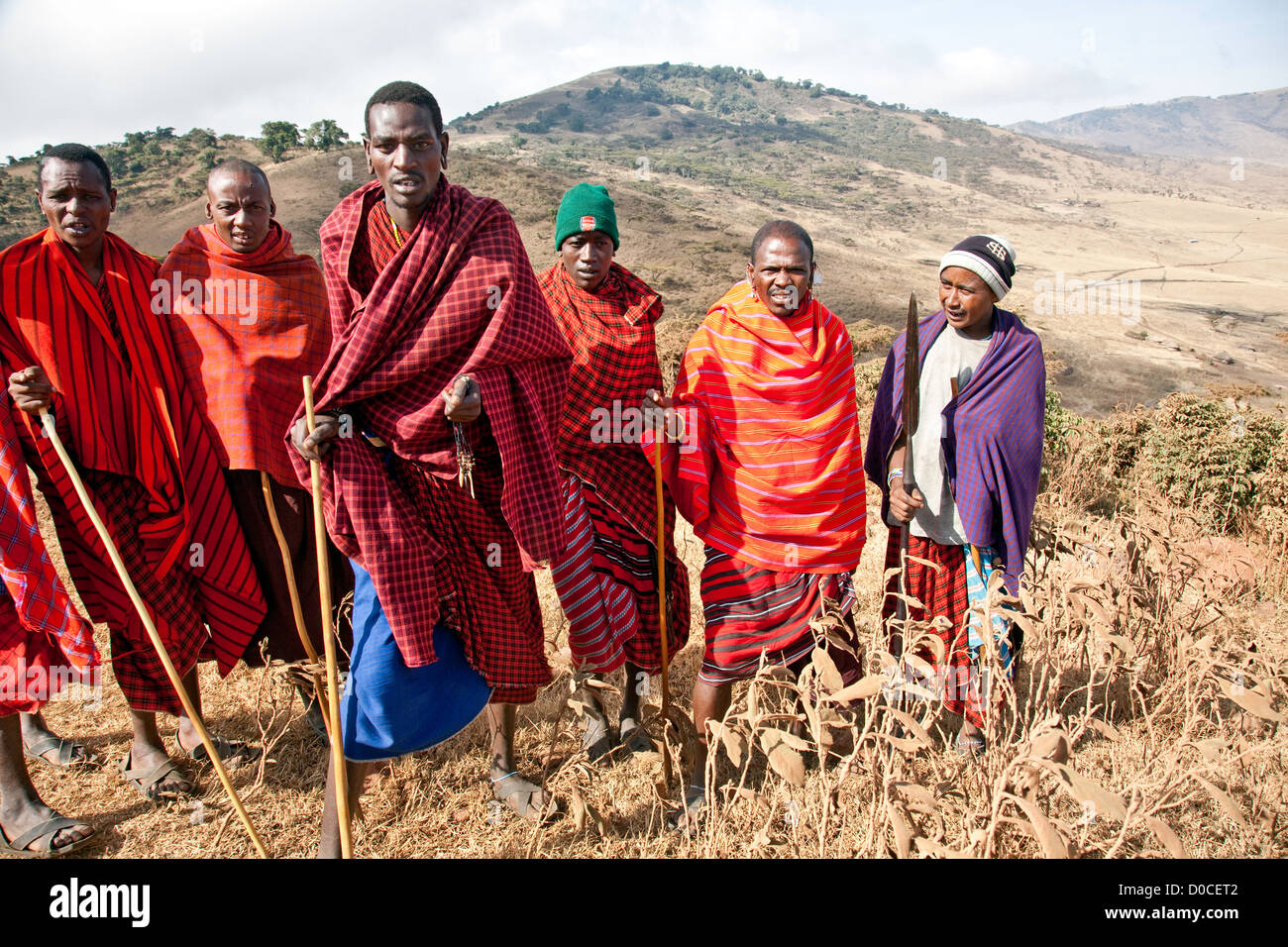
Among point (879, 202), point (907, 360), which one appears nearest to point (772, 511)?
point (907, 360)

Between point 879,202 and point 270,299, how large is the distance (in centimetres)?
4725

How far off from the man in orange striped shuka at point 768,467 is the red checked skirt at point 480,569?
0.76 meters

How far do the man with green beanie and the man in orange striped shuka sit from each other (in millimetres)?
198

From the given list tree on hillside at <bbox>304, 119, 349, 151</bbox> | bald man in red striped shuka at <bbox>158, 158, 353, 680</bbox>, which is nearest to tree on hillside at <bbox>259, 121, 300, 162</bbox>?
tree on hillside at <bbox>304, 119, 349, 151</bbox>

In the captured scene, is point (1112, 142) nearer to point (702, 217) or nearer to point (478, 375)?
point (702, 217)

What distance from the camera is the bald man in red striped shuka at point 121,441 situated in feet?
9.47

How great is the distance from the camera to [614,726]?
3.78 meters

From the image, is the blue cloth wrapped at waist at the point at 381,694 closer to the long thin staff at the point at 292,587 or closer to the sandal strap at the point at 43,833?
the long thin staff at the point at 292,587

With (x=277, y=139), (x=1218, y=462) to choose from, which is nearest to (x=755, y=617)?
(x=1218, y=462)

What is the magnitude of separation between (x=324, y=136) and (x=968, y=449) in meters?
36.8

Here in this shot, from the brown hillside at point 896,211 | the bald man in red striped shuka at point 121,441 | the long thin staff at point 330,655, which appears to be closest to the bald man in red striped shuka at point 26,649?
the bald man in red striped shuka at point 121,441

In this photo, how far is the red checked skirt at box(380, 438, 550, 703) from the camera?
2.75m

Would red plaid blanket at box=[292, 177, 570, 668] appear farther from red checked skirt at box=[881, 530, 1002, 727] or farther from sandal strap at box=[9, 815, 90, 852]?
red checked skirt at box=[881, 530, 1002, 727]

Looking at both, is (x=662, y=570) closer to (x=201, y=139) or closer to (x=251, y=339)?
(x=251, y=339)
